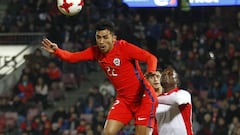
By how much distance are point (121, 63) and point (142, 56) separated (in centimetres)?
33

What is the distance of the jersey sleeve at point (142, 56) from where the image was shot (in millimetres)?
7566

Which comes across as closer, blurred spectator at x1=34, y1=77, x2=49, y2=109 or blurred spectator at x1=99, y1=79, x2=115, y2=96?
blurred spectator at x1=99, y1=79, x2=115, y2=96

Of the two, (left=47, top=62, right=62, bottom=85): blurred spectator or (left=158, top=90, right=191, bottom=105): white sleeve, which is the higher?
(left=47, top=62, right=62, bottom=85): blurred spectator

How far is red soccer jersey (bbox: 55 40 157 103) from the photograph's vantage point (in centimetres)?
800

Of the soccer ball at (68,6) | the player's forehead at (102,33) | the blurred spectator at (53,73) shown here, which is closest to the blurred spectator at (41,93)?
the blurred spectator at (53,73)

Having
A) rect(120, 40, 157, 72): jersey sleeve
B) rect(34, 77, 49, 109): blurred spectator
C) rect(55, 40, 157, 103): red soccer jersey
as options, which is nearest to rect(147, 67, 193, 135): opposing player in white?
rect(120, 40, 157, 72): jersey sleeve

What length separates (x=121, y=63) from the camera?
26.3 feet

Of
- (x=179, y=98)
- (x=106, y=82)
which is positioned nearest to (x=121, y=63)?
(x=179, y=98)

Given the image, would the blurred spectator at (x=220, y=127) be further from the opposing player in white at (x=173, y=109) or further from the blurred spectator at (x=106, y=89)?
the opposing player in white at (x=173, y=109)

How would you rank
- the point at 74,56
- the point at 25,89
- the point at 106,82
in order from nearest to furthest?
the point at 74,56, the point at 106,82, the point at 25,89

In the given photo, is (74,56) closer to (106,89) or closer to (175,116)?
(175,116)

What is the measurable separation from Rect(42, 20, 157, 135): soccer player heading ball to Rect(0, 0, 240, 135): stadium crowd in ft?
18.7

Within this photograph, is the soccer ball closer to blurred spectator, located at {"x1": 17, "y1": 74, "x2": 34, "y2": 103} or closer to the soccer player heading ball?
the soccer player heading ball

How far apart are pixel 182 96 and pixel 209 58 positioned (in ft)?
31.9
